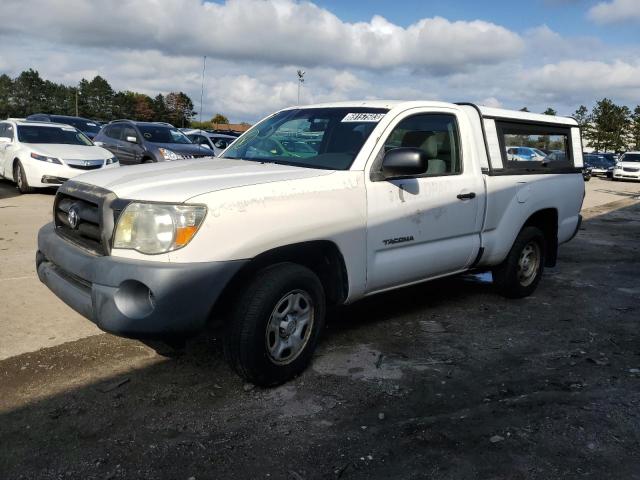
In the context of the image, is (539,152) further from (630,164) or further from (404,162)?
(630,164)

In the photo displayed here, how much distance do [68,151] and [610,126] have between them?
68.0m

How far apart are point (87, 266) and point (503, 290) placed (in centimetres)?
389

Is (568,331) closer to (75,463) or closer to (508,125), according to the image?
(508,125)

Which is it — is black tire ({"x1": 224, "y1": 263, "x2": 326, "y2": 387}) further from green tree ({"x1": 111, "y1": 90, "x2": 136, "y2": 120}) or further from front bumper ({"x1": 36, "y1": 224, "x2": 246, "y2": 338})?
green tree ({"x1": 111, "y1": 90, "x2": 136, "y2": 120})

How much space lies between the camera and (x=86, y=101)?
10725cm

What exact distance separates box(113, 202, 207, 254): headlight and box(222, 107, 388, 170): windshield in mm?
1134

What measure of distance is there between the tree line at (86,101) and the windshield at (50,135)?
297ft

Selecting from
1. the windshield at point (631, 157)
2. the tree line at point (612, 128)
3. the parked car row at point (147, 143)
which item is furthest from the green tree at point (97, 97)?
the parked car row at point (147, 143)

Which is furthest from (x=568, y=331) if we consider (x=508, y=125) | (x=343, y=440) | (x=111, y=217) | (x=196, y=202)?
(x=111, y=217)

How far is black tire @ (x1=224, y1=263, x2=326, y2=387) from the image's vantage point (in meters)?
3.21

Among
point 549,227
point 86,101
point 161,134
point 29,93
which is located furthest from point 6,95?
point 549,227

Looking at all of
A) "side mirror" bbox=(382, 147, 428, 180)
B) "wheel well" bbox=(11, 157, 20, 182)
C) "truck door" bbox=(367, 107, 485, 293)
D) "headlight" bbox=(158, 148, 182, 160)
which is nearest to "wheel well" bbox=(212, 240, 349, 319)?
"truck door" bbox=(367, 107, 485, 293)

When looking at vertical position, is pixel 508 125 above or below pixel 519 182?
above

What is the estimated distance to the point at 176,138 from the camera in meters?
13.5
